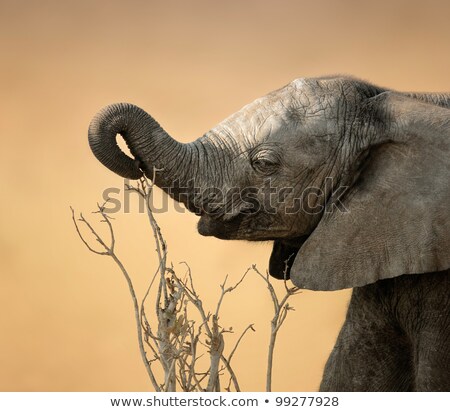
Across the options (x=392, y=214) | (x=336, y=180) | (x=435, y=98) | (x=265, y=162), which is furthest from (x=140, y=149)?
(x=435, y=98)

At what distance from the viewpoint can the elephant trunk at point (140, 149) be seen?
2.03 meters

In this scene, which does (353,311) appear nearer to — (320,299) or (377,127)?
(377,127)

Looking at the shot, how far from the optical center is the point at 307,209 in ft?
6.82

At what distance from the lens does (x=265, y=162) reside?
2053 mm

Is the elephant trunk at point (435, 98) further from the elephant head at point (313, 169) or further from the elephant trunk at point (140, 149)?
the elephant trunk at point (140, 149)

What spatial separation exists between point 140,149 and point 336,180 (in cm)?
37

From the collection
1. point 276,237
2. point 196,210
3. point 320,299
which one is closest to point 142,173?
point 196,210

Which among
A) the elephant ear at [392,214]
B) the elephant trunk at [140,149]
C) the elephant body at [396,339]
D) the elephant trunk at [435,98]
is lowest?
the elephant body at [396,339]

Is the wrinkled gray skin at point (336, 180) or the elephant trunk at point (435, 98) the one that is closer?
the wrinkled gray skin at point (336, 180)

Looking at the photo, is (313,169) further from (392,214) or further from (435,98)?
(435,98)

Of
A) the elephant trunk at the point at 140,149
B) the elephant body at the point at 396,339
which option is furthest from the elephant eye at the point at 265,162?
the elephant body at the point at 396,339

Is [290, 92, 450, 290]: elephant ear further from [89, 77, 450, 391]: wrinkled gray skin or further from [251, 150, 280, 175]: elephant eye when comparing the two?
[251, 150, 280, 175]: elephant eye

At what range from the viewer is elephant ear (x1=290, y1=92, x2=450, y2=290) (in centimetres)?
198

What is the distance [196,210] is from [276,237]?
0.16 metres
